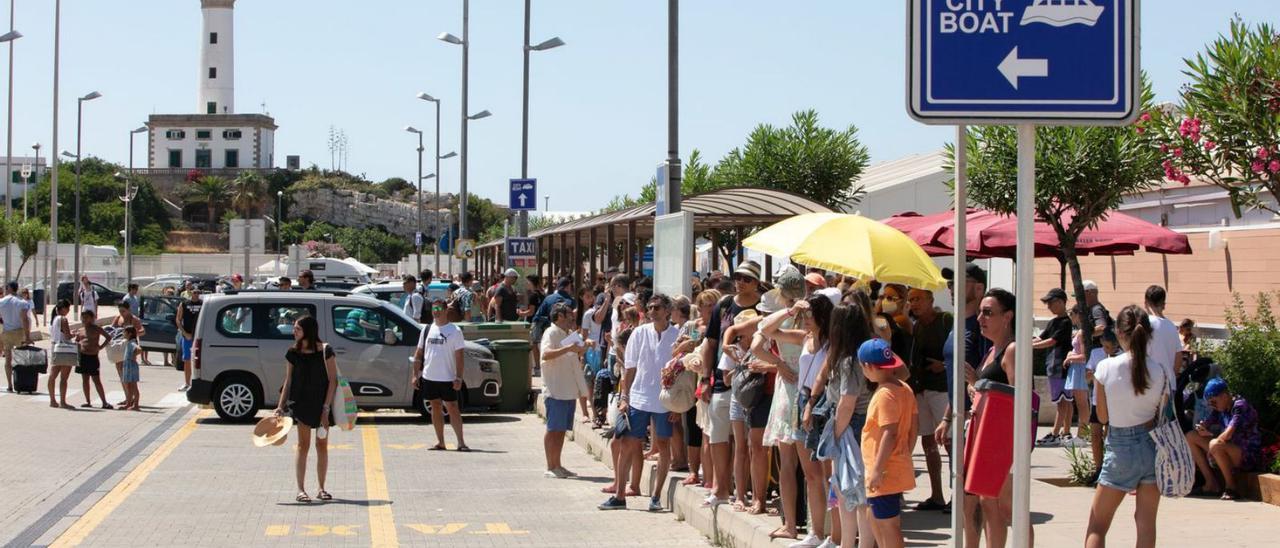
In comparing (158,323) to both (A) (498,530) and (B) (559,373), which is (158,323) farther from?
(A) (498,530)

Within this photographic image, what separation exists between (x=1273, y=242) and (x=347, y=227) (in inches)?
5522

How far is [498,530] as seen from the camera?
34.7 feet

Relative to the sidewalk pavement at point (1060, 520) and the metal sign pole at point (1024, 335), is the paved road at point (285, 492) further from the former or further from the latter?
the metal sign pole at point (1024, 335)

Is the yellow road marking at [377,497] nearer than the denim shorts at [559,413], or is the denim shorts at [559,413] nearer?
the yellow road marking at [377,497]

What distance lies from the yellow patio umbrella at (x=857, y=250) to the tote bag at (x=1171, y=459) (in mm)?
2671

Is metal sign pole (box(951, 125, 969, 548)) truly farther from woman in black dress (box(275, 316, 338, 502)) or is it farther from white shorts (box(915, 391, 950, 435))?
woman in black dress (box(275, 316, 338, 502))

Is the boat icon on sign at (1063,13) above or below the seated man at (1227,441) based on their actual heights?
above

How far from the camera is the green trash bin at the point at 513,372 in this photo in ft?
64.7

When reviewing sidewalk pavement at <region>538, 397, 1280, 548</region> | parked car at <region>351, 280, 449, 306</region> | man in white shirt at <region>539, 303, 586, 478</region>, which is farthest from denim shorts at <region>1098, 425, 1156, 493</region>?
parked car at <region>351, 280, 449, 306</region>

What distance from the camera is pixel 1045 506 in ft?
33.4

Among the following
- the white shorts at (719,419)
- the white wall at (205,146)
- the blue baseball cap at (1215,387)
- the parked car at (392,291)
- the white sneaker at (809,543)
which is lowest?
the white sneaker at (809,543)

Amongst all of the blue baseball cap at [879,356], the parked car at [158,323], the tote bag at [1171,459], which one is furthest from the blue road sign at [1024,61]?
the parked car at [158,323]

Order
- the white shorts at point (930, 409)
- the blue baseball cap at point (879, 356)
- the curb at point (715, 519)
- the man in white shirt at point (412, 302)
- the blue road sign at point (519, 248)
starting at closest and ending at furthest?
the blue baseball cap at point (879, 356) < the curb at point (715, 519) < the white shorts at point (930, 409) < the man in white shirt at point (412, 302) < the blue road sign at point (519, 248)

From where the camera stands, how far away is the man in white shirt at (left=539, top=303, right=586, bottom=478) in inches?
514
